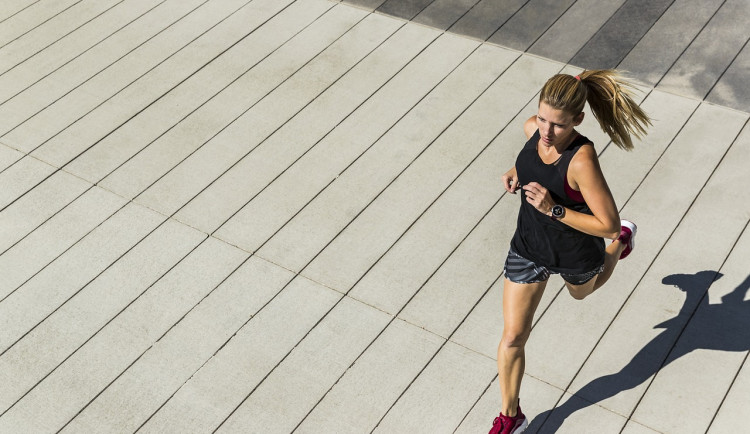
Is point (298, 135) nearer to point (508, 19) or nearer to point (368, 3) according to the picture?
point (368, 3)

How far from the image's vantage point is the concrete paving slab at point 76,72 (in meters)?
6.33

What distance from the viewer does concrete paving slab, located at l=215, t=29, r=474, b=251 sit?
5262mm

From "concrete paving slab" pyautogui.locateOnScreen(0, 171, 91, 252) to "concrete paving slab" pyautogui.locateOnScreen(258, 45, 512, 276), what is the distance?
137 cm

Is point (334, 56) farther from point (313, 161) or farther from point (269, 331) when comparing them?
point (269, 331)

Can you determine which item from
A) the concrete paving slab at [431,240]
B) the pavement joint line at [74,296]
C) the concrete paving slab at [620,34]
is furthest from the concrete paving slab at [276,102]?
the concrete paving slab at [620,34]

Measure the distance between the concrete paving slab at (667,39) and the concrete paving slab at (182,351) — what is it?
2947 millimetres

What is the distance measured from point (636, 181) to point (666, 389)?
1.52m

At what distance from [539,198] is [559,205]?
0.13 m

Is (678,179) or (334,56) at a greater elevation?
(334,56)

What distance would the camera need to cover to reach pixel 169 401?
4.34 meters

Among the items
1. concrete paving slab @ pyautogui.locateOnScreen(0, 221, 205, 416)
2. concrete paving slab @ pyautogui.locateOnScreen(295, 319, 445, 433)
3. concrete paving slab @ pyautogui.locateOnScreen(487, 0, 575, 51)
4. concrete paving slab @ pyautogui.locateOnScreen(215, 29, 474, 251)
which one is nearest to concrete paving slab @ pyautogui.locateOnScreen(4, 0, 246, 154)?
concrete paving slab @ pyautogui.locateOnScreen(0, 221, 205, 416)

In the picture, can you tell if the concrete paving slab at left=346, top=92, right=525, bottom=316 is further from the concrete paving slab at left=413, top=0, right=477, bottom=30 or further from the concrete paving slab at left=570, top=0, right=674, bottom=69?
the concrete paving slab at left=413, top=0, right=477, bottom=30

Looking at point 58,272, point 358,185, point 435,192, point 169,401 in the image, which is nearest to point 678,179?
point 435,192

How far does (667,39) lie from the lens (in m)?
6.50
